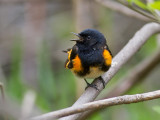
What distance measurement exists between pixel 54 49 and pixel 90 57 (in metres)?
2.27

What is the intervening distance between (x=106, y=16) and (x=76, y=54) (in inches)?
64.9

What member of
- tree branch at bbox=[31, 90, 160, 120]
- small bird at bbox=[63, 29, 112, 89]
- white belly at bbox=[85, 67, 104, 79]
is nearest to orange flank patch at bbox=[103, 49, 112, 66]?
small bird at bbox=[63, 29, 112, 89]

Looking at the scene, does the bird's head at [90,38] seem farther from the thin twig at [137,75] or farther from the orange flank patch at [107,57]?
the thin twig at [137,75]

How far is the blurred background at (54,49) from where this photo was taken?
3898mm

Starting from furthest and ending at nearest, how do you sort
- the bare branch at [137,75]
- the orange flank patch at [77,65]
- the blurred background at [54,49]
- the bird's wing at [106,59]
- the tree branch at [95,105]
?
the blurred background at [54,49]
the bare branch at [137,75]
the orange flank patch at [77,65]
the bird's wing at [106,59]
the tree branch at [95,105]

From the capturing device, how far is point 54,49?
521cm

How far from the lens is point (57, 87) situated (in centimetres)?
466

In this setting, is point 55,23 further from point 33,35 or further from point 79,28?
point 79,28

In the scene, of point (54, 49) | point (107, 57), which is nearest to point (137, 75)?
point (107, 57)

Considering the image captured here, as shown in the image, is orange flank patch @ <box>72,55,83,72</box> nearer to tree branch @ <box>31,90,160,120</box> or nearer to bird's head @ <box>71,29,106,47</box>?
bird's head @ <box>71,29,106,47</box>

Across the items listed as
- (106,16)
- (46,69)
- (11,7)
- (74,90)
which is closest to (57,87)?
A: (74,90)

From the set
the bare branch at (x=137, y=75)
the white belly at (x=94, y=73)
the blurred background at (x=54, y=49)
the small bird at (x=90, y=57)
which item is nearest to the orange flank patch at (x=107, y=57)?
the small bird at (x=90, y=57)

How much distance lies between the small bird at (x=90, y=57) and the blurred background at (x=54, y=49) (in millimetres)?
727

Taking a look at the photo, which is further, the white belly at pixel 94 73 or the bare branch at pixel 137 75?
the bare branch at pixel 137 75
